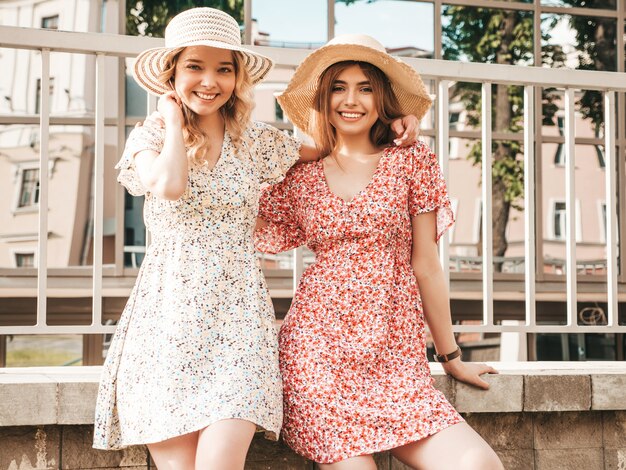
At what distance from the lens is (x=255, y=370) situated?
85.4 inches

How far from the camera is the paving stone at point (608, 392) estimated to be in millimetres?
2777

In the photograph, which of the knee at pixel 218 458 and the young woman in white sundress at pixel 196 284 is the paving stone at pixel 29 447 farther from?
the knee at pixel 218 458

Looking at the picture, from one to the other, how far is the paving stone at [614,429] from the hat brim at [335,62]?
4.05 feet

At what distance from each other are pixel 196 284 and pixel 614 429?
63.0 inches

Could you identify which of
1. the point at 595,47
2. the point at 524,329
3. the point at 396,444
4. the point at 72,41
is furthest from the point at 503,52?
the point at 396,444

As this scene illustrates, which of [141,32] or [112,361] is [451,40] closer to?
[141,32]

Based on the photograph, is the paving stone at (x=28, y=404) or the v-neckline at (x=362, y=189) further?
the v-neckline at (x=362, y=189)

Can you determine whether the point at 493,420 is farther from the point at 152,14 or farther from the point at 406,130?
the point at 152,14

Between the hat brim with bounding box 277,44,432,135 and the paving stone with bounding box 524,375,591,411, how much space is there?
96 cm

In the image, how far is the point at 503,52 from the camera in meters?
7.36

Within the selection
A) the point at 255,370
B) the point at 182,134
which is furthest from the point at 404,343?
the point at 182,134

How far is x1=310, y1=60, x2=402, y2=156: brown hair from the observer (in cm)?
256

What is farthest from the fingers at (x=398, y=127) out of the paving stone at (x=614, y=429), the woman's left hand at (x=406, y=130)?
the paving stone at (x=614, y=429)

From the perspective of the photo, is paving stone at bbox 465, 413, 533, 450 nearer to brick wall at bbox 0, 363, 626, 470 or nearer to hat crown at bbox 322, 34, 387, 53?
brick wall at bbox 0, 363, 626, 470
